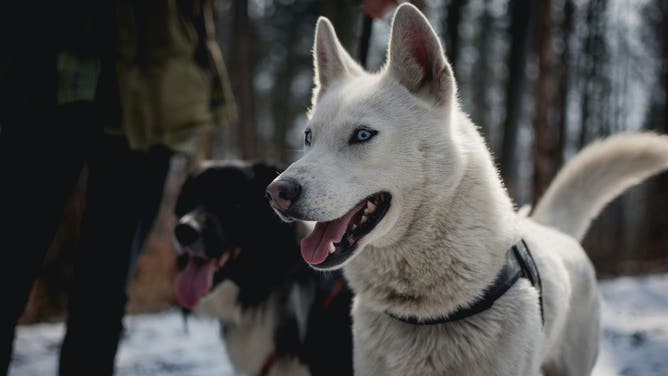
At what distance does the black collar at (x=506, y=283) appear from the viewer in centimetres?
164

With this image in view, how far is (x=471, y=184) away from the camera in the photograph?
1725 mm

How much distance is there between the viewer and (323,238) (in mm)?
1611

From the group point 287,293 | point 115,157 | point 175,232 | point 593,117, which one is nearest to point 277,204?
point 115,157

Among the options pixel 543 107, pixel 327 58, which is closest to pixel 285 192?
pixel 327 58

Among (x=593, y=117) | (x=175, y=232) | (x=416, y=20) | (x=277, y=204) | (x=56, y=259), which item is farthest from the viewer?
(x=593, y=117)

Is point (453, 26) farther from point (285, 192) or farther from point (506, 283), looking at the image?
point (285, 192)

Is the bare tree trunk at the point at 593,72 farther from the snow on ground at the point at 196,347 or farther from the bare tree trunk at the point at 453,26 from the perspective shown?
the snow on ground at the point at 196,347

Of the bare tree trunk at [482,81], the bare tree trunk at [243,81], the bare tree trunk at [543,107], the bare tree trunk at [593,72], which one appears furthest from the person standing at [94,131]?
the bare tree trunk at [482,81]

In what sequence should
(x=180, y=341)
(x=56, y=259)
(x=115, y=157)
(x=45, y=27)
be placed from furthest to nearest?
(x=56, y=259), (x=180, y=341), (x=115, y=157), (x=45, y=27)

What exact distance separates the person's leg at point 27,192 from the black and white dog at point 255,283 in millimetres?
666

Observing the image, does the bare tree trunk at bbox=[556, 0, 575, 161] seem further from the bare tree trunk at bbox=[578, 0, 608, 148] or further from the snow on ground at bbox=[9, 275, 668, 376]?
the snow on ground at bbox=[9, 275, 668, 376]

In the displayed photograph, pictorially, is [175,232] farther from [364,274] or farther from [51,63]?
[364,274]

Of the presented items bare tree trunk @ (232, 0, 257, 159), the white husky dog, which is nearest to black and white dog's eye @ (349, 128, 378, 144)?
the white husky dog

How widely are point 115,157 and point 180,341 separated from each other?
247 cm
